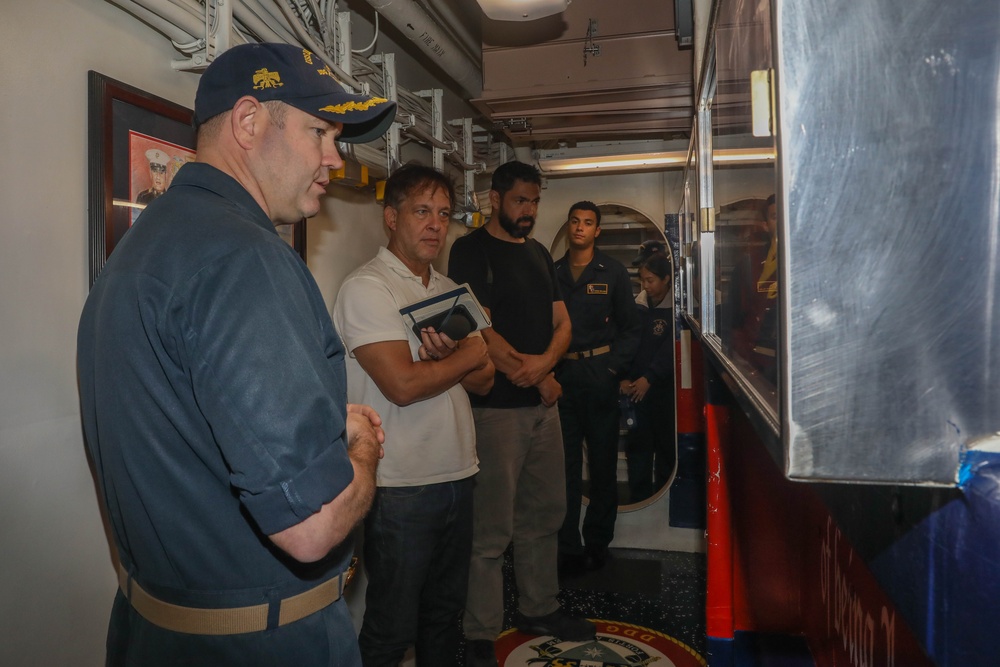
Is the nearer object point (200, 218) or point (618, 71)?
point (200, 218)

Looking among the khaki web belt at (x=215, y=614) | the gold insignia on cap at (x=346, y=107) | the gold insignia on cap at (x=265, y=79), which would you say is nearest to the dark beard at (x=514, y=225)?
the gold insignia on cap at (x=346, y=107)

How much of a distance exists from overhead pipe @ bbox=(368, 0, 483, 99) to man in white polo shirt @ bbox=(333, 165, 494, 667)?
2.51ft

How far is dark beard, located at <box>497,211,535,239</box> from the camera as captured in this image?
3.09 metres

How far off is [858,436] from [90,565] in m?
1.57

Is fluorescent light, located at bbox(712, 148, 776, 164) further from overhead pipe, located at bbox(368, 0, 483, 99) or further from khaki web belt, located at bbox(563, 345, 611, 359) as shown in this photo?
khaki web belt, located at bbox(563, 345, 611, 359)

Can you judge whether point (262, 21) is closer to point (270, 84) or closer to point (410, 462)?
point (270, 84)

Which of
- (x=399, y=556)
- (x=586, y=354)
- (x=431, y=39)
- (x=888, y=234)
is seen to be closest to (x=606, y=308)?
(x=586, y=354)

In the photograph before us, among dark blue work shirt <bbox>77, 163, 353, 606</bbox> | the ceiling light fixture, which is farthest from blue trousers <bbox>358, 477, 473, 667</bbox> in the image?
the ceiling light fixture

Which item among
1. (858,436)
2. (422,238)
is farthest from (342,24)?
(858,436)

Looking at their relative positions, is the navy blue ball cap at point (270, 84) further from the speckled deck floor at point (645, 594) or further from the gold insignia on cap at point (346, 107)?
the speckled deck floor at point (645, 594)

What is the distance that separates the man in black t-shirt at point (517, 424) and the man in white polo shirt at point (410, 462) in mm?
506

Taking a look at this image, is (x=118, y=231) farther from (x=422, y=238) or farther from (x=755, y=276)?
(x=755, y=276)

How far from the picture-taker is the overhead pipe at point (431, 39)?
2.42 metres

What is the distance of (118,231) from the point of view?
146 cm
